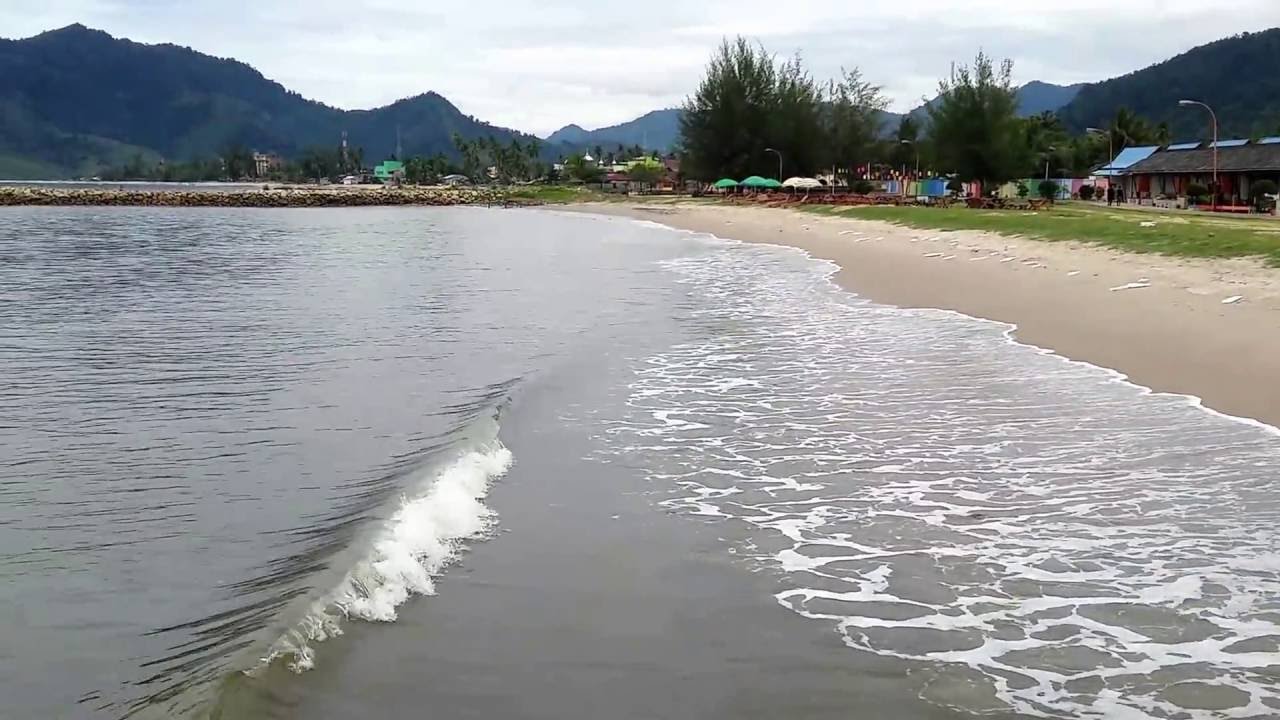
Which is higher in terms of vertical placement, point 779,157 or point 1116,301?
point 779,157

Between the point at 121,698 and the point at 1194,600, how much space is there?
535 cm

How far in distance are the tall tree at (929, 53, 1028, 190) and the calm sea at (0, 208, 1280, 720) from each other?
49.2 meters

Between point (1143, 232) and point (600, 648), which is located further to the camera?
point (1143, 232)

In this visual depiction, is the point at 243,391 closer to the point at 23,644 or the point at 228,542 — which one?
the point at 228,542

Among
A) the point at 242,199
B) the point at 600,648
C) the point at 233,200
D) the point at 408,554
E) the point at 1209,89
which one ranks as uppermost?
the point at 1209,89

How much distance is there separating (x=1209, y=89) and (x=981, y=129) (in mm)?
98697

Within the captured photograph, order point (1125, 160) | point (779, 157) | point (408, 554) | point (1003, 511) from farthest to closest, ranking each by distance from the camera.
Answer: point (779, 157), point (1125, 160), point (1003, 511), point (408, 554)

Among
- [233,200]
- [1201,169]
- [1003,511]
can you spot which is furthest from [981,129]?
[233,200]

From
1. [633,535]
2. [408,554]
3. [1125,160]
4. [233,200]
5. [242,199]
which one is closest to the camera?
[408,554]

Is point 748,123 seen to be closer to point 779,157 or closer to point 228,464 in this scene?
point 779,157

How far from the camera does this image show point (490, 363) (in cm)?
1423

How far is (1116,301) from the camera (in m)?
16.4

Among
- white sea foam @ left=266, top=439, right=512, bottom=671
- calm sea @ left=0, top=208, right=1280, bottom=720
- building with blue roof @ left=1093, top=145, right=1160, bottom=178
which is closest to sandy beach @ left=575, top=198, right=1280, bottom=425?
calm sea @ left=0, top=208, right=1280, bottom=720

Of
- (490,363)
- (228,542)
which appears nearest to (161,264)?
(490,363)
